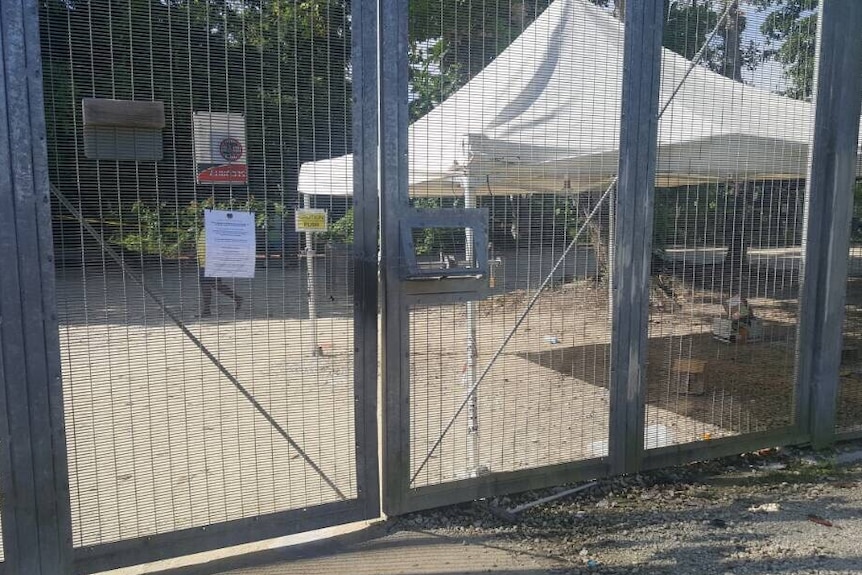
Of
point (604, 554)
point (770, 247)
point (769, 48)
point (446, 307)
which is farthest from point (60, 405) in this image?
point (769, 48)

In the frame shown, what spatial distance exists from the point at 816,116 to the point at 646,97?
4.81 feet

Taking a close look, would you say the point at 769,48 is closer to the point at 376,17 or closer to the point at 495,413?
the point at 376,17

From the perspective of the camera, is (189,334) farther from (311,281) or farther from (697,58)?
(697,58)

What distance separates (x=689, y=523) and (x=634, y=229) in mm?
1721

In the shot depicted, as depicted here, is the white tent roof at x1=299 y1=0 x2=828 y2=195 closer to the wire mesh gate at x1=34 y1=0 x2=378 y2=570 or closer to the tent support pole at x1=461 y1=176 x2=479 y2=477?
the wire mesh gate at x1=34 y1=0 x2=378 y2=570

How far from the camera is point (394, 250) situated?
328 centimetres

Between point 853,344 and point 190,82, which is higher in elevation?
point 190,82

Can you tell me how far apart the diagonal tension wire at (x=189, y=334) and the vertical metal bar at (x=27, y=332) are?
112 mm

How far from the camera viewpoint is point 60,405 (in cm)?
278

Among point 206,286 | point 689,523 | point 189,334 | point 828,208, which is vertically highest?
point 828,208

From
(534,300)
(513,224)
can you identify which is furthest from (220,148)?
(534,300)

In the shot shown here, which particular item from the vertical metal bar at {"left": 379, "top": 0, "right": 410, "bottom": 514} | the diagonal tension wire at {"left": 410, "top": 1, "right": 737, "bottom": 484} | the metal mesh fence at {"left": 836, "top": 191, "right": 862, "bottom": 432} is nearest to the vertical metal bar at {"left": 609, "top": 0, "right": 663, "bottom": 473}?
the diagonal tension wire at {"left": 410, "top": 1, "right": 737, "bottom": 484}

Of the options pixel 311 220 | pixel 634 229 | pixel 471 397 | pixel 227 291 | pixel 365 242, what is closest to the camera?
pixel 227 291

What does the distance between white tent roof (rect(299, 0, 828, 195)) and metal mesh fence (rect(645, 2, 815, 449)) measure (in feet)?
0.05
